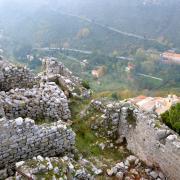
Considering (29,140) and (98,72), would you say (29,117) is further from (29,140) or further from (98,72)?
(98,72)

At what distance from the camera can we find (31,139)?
10.1m

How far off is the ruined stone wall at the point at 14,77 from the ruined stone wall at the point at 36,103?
1.17m

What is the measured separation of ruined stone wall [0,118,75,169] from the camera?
9.63 meters

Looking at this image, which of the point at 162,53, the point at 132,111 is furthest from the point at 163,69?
the point at 132,111

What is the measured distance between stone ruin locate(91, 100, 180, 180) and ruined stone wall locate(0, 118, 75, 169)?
91.5 inches

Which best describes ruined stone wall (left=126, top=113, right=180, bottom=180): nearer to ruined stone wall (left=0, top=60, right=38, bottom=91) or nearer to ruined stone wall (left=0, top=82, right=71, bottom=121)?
ruined stone wall (left=0, top=82, right=71, bottom=121)

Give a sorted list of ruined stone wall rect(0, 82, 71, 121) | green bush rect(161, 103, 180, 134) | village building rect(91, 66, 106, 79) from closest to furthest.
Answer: ruined stone wall rect(0, 82, 71, 121) → green bush rect(161, 103, 180, 134) → village building rect(91, 66, 106, 79)

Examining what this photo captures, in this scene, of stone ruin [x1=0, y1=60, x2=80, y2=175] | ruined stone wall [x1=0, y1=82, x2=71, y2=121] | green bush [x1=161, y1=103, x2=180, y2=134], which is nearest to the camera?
stone ruin [x1=0, y1=60, x2=80, y2=175]

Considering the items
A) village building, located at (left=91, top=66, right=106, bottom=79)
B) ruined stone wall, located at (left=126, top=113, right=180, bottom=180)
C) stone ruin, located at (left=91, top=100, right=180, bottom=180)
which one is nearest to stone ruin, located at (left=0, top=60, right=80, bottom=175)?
stone ruin, located at (left=91, top=100, right=180, bottom=180)

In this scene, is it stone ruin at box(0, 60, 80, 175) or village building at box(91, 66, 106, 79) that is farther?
village building at box(91, 66, 106, 79)

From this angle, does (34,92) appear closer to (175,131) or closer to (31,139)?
(31,139)

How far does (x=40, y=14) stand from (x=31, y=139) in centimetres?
13068

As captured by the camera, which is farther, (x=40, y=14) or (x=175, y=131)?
(x=40, y=14)

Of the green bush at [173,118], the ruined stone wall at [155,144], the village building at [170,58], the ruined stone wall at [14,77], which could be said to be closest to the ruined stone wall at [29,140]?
the ruined stone wall at [155,144]
